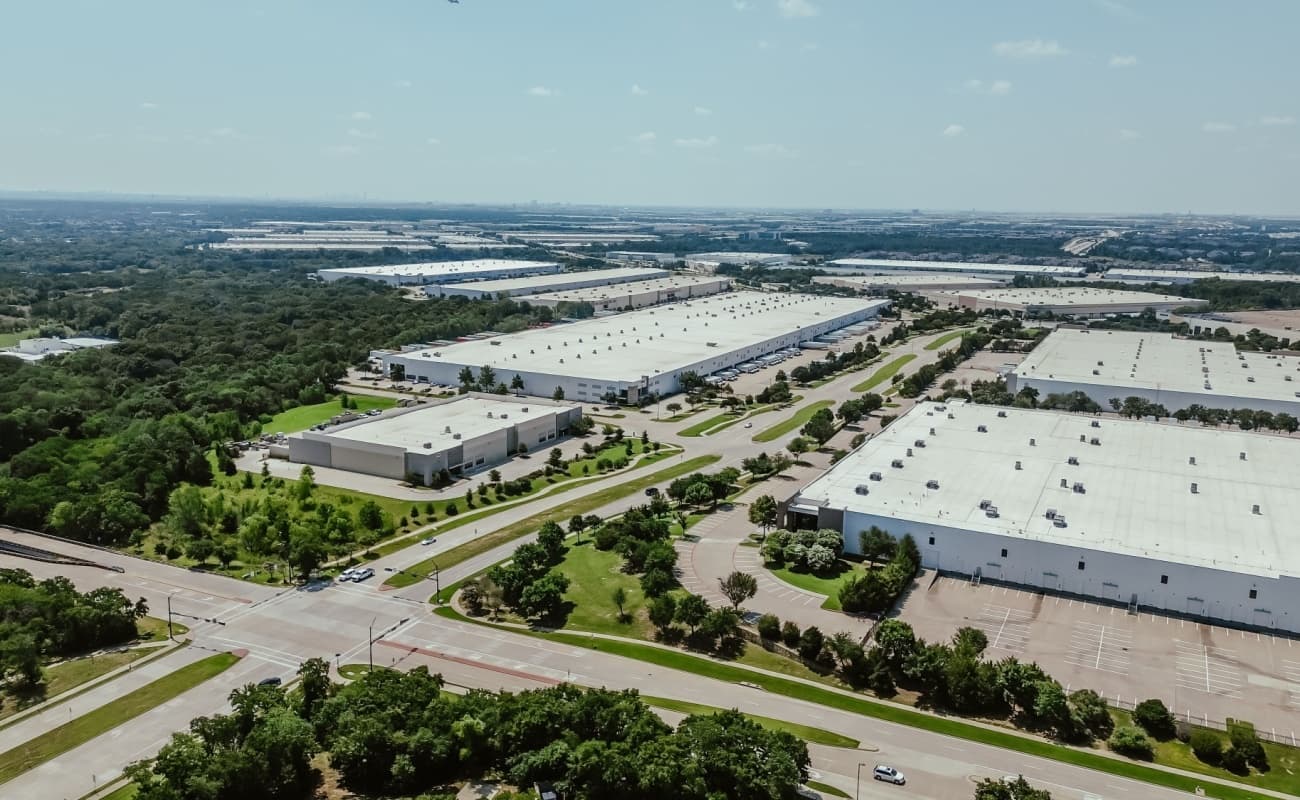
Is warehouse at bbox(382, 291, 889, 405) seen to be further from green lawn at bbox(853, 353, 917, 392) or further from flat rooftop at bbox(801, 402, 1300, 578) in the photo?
flat rooftop at bbox(801, 402, 1300, 578)

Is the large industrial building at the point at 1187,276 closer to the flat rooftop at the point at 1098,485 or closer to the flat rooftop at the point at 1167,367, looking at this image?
the flat rooftop at the point at 1167,367

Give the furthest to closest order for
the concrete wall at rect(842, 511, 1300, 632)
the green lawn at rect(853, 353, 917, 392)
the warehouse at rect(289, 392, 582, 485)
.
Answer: the green lawn at rect(853, 353, 917, 392) < the warehouse at rect(289, 392, 582, 485) < the concrete wall at rect(842, 511, 1300, 632)

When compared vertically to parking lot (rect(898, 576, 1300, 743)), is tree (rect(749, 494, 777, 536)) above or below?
above

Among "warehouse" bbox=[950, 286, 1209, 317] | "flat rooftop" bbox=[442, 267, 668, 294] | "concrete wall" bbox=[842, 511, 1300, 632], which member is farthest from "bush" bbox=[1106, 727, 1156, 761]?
"flat rooftop" bbox=[442, 267, 668, 294]

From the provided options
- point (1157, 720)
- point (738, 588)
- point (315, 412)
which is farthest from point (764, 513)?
point (315, 412)

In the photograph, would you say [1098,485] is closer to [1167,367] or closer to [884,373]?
[1167,367]

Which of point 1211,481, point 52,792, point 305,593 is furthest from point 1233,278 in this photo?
point 52,792

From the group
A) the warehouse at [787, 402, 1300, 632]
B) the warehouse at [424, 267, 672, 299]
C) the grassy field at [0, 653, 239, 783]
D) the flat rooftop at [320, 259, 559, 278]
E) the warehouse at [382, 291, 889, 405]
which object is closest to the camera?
the grassy field at [0, 653, 239, 783]
